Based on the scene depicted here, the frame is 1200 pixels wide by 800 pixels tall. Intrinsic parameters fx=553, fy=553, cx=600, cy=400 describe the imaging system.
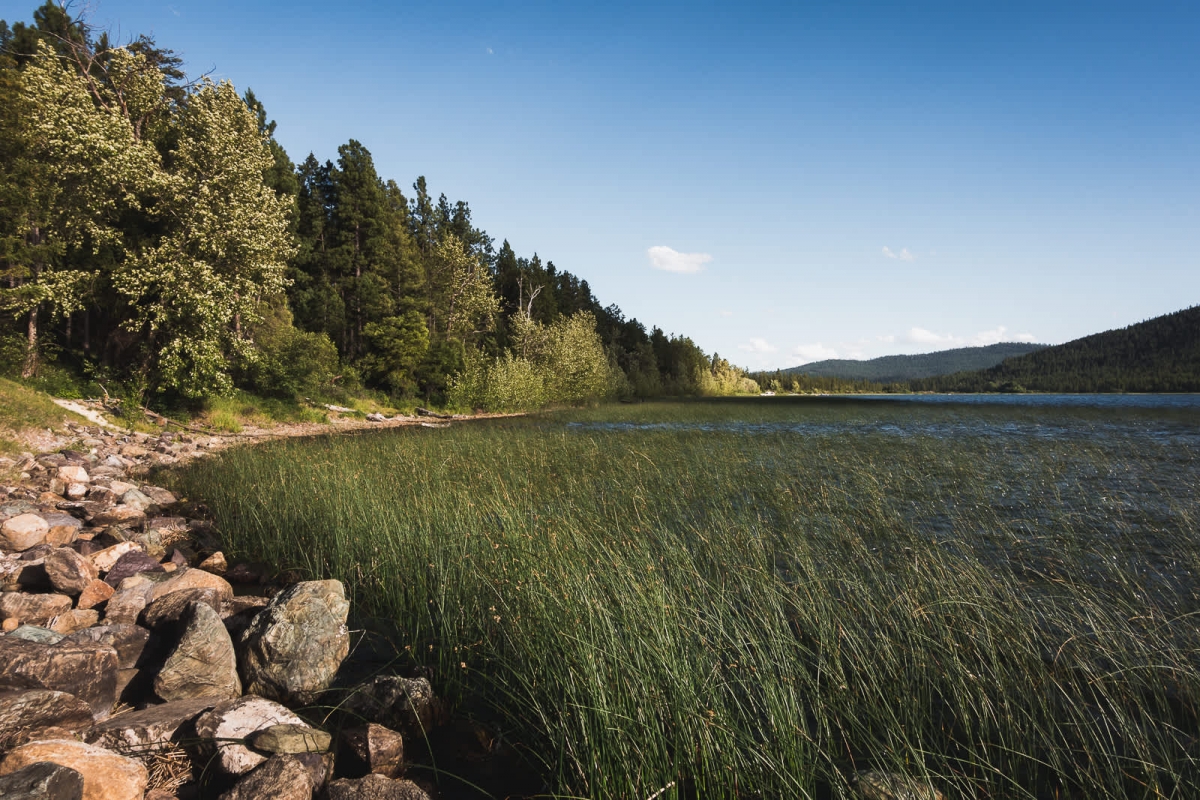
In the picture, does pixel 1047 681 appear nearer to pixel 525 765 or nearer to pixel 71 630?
pixel 525 765

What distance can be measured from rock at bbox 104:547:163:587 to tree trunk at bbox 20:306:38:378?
18.4 m

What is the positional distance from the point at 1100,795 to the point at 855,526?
600 cm

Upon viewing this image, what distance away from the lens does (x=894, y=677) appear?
426 centimetres

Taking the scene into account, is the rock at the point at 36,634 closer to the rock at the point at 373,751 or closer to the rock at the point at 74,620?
the rock at the point at 74,620

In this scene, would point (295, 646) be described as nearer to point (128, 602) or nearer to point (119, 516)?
point (128, 602)

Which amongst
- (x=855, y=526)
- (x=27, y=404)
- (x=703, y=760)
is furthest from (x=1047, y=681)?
(x=27, y=404)

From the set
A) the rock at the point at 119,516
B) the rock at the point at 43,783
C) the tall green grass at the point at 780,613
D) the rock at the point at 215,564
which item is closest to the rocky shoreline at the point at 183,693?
the rock at the point at 43,783

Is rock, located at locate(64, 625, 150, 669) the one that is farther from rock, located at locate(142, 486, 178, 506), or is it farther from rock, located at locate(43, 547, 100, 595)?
rock, located at locate(142, 486, 178, 506)

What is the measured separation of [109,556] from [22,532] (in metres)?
1.79

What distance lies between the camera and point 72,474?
11.9m

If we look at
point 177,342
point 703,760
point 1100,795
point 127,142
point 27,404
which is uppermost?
point 127,142

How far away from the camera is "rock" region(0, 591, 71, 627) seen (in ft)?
17.4

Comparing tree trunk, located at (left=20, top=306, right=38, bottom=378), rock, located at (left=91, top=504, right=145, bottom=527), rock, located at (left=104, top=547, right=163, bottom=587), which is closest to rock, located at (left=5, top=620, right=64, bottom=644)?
rock, located at (left=104, top=547, right=163, bottom=587)

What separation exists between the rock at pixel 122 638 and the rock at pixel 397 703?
6.96 feet
